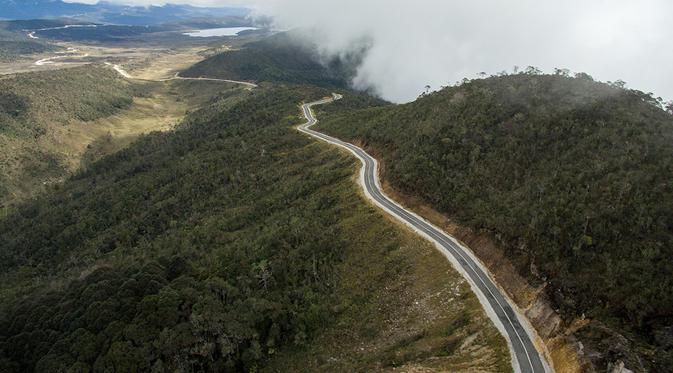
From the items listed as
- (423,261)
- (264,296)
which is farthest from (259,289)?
(423,261)

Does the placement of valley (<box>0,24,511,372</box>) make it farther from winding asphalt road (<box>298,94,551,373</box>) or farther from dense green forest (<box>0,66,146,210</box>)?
dense green forest (<box>0,66,146,210</box>)

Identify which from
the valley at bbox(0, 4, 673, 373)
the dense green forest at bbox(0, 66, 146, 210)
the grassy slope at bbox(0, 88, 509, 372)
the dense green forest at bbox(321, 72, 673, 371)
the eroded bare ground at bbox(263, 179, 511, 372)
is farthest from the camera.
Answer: the dense green forest at bbox(0, 66, 146, 210)

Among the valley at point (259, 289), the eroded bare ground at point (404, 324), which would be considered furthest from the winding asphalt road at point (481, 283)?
the valley at point (259, 289)

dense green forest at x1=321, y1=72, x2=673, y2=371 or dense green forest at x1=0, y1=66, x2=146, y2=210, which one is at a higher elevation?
dense green forest at x1=321, y1=72, x2=673, y2=371

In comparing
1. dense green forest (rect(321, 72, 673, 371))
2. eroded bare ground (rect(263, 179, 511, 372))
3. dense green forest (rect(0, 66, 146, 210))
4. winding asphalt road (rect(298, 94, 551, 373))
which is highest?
dense green forest (rect(321, 72, 673, 371))

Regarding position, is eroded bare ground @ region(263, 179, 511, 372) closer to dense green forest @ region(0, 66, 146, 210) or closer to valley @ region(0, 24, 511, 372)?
valley @ region(0, 24, 511, 372)

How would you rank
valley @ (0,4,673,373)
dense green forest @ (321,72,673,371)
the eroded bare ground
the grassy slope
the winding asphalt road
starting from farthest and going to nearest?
the grassy slope → valley @ (0,4,673,373) → the eroded bare ground → dense green forest @ (321,72,673,371) → the winding asphalt road

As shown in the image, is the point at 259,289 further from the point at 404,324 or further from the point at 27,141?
the point at 27,141

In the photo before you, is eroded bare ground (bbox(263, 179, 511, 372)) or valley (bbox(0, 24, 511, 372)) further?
valley (bbox(0, 24, 511, 372))

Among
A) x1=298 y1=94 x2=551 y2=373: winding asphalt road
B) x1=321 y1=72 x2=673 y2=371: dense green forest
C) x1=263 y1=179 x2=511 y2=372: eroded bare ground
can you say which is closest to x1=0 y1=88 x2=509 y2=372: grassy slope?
x1=263 y1=179 x2=511 y2=372: eroded bare ground
